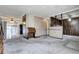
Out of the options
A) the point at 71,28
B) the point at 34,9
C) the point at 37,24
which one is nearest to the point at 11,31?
the point at 37,24

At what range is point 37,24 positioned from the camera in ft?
8.82

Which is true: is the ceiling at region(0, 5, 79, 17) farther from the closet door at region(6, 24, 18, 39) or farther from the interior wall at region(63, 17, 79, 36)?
the interior wall at region(63, 17, 79, 36)

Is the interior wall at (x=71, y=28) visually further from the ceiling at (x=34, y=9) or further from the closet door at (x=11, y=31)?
the closet door at (x=11, y=31)

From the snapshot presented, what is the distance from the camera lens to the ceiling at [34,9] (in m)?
2.28

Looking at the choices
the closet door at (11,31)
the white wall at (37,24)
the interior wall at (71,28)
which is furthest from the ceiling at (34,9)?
the interior wall at (71,28)

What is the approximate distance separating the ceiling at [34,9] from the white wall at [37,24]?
0.14 m

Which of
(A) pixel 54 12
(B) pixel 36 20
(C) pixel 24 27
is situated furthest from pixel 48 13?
(C) pixel 24 27

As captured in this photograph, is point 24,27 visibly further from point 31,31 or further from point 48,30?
point 48,30

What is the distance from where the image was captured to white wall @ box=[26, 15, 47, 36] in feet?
8.48

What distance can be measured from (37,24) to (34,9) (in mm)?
462

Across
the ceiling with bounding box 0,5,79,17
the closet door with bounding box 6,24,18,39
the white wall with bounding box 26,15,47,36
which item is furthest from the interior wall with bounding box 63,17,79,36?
the closet door with bounding box 6,24,18,39

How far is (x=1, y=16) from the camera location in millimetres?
2320

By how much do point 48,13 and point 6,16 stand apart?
121 centimetres
